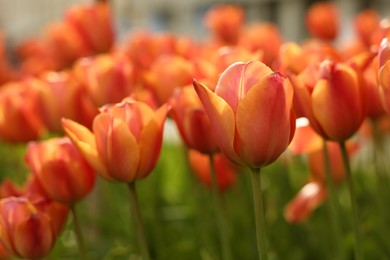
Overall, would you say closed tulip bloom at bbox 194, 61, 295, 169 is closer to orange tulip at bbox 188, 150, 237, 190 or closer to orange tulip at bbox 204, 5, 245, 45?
orange tulip at bbox 188, 150, 237, 190

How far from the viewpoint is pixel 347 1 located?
14.1 feet

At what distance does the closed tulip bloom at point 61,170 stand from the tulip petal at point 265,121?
0.73ft

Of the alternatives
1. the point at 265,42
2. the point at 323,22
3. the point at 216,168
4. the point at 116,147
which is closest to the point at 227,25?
the point at 323,22

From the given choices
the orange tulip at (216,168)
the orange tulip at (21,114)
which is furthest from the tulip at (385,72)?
the orange tulip at (21,114)

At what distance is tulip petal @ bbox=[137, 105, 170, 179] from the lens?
2.52 feet

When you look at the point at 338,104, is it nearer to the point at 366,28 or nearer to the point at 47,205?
the point at 47,205

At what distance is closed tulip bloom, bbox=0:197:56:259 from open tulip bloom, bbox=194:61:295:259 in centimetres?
21

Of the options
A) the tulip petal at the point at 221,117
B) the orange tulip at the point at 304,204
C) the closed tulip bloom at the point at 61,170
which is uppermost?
the tulip petal at the point at 221,117

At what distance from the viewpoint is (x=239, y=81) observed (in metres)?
0.68

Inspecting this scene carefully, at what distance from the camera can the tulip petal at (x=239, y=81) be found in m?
0.68

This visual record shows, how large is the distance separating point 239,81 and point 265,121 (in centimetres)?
4

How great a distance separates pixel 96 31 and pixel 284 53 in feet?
2.14

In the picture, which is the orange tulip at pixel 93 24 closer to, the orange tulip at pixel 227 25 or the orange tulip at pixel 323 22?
the orange tulip at pixel 227 25

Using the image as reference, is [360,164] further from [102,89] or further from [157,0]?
[157,0]
